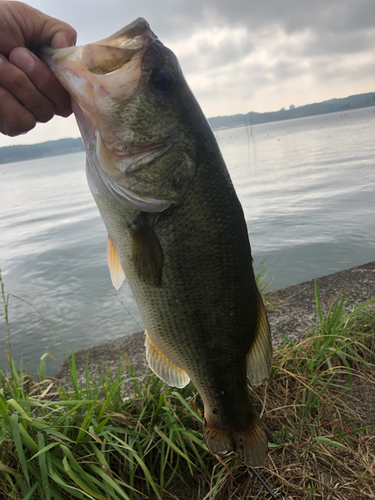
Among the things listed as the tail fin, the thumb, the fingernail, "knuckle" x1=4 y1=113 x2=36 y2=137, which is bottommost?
the tail fin

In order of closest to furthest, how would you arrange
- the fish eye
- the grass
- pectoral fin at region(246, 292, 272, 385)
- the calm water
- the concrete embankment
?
the fish eye → pectoral fin at region(246, 292, 272, 385) → the grass → the concrete embankment → the calm water

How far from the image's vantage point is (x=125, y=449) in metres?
2.28

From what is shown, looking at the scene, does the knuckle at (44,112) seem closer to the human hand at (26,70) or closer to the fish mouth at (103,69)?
the human hand at (26,70)

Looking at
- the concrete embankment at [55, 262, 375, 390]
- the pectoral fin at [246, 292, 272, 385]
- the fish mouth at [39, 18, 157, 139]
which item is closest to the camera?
the fish mouth at [39, 18, 157, 139]

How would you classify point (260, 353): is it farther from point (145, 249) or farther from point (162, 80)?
point (162, 80)

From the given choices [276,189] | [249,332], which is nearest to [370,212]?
[276,189]

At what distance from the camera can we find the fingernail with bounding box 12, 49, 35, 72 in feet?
4.65

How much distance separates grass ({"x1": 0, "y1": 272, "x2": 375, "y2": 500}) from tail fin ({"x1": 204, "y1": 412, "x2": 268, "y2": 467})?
43cm

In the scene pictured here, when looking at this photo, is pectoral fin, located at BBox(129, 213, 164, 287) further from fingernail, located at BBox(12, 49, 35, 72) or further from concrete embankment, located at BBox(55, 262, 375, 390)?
concrete embankment, located at BBox(55, 262, 375, 390)

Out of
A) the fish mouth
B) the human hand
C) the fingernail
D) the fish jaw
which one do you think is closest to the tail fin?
the fish jaw

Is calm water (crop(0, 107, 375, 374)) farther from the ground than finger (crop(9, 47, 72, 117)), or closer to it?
closer to it

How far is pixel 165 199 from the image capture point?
151cm

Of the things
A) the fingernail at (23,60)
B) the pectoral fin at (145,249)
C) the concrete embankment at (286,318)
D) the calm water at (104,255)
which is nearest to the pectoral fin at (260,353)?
the pectoral fin at (145,249)

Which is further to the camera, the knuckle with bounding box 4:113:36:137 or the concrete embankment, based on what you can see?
the concrete embankment
